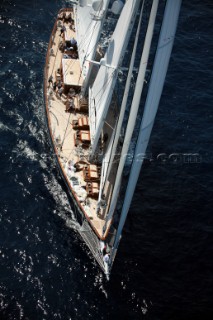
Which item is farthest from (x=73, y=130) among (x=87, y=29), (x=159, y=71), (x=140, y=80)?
(x=159, y=71)

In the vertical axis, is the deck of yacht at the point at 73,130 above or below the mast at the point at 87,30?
below

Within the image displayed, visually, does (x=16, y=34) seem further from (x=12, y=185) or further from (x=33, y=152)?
(x=12, y=185)

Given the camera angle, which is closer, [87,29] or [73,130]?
[73,130]

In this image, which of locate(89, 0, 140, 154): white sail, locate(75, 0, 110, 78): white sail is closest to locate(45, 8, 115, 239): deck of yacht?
locate(89, 0, 140, 154): white sail

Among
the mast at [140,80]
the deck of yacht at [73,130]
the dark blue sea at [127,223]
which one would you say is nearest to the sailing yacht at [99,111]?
the mast at [140,80]

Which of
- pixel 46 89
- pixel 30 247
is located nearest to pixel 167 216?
pixel 30 247

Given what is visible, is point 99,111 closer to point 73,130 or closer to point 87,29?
point 73,130

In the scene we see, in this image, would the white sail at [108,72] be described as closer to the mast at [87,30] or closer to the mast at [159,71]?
the mast at [87,30]
